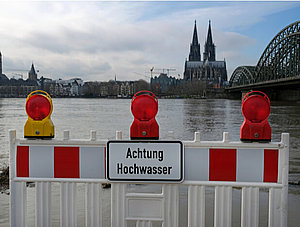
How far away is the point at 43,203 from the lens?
245 centimetres

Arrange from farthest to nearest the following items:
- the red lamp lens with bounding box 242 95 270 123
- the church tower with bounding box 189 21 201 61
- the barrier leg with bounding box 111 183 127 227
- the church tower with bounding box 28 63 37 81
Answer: the church tower with bounding box 28 63 37 81
the church tower with bounding box 189 21 201 61
the barrier leg with bounding box 111 183 127 227
the red lamp lens with bounding box 242 95 270 123

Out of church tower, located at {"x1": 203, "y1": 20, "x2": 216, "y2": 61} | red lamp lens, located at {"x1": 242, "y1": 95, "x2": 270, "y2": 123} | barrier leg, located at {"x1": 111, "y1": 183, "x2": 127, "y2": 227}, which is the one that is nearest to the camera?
red lamp lens, located at {"x1": 242, "y1": 95, "x2": 270, "y2": 123}

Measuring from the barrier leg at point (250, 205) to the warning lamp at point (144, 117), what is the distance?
31.2 inches

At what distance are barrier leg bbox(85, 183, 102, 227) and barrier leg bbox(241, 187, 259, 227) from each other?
110 centimetres

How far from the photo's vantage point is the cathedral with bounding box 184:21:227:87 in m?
154

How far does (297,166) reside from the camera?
20.8 ft

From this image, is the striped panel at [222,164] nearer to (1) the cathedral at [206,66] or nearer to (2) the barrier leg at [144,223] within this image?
(2) the barrier leg at [144,223]

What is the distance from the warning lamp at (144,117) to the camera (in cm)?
231

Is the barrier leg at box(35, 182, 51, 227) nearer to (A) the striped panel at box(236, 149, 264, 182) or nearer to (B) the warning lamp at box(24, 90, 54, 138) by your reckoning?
(B) the warning lamp at box(24, 90, 54, 138)

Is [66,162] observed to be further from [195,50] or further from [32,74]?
[32,74]

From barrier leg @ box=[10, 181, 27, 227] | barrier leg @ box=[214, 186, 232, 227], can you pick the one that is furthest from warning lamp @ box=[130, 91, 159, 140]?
barrier leg @ box=[10, 181, 27, 227]

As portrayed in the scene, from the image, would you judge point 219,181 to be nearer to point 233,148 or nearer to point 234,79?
point 233,148

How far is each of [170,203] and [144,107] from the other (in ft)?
2.44

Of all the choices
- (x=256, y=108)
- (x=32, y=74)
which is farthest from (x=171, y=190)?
(x=32, y=74)
